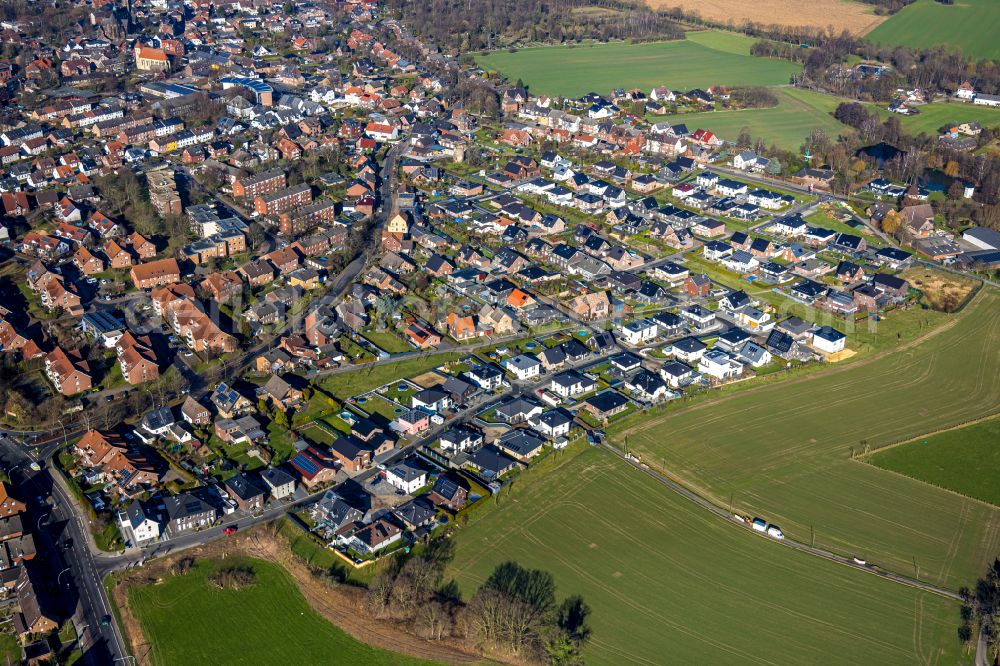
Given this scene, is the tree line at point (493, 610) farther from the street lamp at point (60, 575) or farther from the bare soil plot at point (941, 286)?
the bare soil plot at point (941, 286)

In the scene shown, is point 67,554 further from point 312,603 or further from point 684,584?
point 684,584

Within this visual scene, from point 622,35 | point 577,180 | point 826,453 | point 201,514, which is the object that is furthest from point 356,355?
point 622,35

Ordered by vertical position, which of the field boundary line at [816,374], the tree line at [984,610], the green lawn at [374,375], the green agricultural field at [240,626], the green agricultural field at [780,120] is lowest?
the green agricultural field at [240,626]

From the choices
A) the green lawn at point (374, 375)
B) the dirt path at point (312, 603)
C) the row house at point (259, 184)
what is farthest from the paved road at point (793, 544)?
the row house at point (259, 184)

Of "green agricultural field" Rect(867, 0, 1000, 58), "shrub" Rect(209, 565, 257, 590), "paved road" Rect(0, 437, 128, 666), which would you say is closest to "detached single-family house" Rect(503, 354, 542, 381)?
"shrub" Rect(209, 565, 257, 590)

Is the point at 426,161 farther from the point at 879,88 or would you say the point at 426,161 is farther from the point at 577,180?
the point at 879,88
